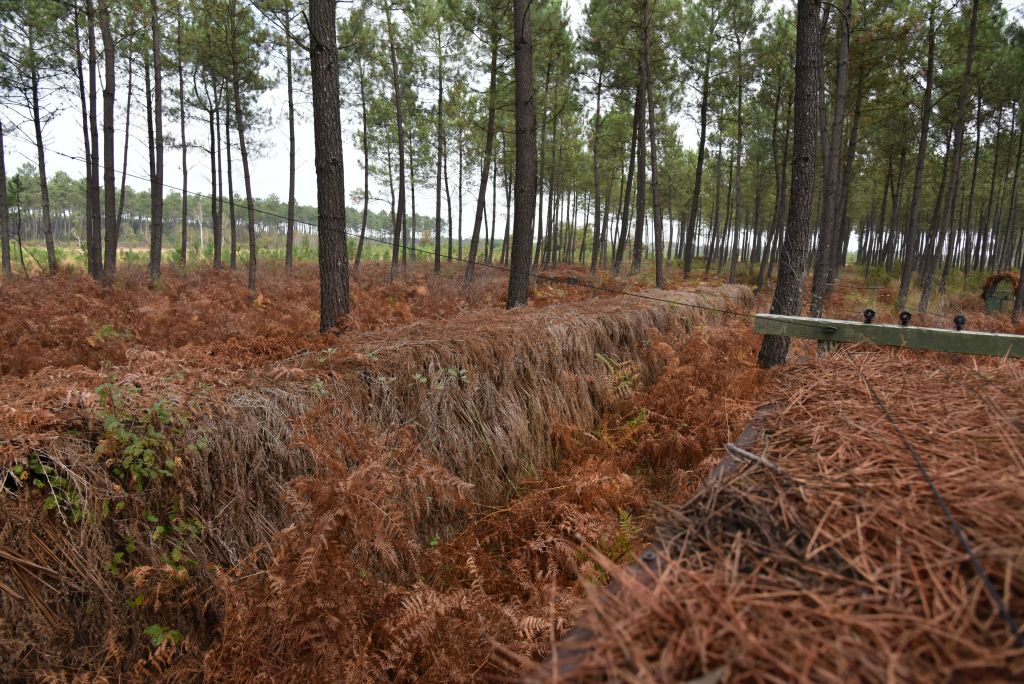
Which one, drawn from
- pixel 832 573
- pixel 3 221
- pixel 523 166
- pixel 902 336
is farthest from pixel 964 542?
pixel 3 221

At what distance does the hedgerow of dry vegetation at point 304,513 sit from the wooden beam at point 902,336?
1.07 metres

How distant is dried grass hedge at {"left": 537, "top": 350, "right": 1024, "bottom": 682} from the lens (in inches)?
28.4

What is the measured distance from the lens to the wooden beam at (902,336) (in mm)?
3072

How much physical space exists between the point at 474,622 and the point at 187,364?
9.67 ft

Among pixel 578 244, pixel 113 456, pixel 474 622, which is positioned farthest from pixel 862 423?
pixel 578 244

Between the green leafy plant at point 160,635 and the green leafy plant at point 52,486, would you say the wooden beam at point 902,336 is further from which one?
the green leafy plant at point 52,486

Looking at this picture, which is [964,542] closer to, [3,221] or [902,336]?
[902,336]

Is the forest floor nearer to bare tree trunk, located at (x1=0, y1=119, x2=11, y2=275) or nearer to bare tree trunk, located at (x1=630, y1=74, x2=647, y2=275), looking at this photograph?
bare tree trunk, located at (x1=630, y1=74, x2=647, y2=275)

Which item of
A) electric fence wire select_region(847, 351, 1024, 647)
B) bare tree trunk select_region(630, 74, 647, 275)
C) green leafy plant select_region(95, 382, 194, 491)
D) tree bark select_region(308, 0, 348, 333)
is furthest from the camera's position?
bare tree trunk select_region(630, 74, 647, 275)

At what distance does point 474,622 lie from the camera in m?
2.64

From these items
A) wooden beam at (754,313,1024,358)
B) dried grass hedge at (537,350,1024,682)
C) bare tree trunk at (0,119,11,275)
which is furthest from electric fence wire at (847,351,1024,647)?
bare tree trunk at (0,119,11,275)

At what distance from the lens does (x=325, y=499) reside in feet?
7.71

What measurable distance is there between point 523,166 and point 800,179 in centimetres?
420

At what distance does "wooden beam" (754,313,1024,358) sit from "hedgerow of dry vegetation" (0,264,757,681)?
3.50 feet
